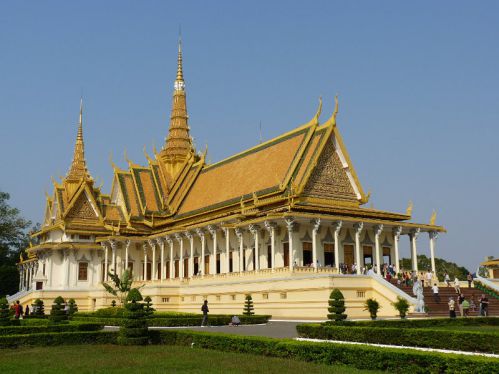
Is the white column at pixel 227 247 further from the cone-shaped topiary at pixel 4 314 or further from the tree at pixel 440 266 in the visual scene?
the tree at pixel 440 266

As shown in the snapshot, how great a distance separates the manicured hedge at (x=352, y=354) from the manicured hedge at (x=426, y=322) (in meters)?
3.64

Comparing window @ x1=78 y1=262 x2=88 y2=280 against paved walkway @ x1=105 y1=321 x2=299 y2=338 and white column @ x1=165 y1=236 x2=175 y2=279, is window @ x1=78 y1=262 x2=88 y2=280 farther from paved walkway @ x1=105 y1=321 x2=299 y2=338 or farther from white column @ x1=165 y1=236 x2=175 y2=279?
paved walkway @ x1=105 y1=321 x2=299 y2=338

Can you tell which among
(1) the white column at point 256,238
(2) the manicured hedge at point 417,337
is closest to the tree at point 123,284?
(1) the white column at point 256,238

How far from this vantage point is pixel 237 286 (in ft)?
104

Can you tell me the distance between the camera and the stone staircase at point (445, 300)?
25.6m

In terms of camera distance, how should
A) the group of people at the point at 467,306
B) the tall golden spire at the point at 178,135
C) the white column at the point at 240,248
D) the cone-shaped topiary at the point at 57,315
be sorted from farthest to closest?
the tall golden spire at the point at 178,135 < the white column at the point at 240,248 < the group of people at the point at 467,306 < the cone-shaped topiary at the point at 57,315

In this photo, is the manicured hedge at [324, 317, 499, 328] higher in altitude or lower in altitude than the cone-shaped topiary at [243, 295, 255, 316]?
lower

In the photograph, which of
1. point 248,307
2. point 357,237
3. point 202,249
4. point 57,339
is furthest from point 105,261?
point 57,339

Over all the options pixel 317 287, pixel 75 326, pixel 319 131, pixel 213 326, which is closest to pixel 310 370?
pixel 75 326

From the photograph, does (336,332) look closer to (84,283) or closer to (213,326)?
(213,326)

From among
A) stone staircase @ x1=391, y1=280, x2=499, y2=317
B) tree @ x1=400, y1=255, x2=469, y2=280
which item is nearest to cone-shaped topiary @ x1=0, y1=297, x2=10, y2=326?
stone staircase @ x1=391, y1=280, x2=499, y2=317

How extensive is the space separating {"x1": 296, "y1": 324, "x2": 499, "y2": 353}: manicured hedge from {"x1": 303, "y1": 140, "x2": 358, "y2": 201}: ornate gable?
61.3 feet

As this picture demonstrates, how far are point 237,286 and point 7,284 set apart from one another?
3857 cm

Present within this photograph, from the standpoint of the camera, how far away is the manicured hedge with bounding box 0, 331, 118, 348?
16.3 m
